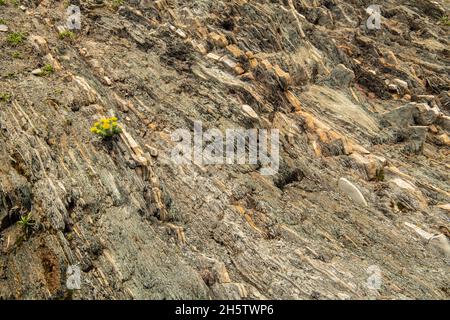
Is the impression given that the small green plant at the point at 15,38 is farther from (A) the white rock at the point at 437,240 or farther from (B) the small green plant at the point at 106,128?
(A) the white rock at the point at 437,240

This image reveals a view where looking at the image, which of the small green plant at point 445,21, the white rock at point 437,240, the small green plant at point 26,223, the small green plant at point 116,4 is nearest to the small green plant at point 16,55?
the small green plant at point 116,4

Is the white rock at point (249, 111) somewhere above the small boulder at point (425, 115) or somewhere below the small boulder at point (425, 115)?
below

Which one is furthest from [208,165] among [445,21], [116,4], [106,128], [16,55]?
[445,21]

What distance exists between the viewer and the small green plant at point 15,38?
1830 cm

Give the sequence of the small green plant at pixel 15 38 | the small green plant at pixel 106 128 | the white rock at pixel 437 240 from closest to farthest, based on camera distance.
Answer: the small green plant at pixel 106 128 < the white rock at pixel 437 240 < the small green plant at pixel 15 38

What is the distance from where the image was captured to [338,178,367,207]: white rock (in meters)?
16.9

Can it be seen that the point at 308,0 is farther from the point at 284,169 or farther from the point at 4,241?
the point at 4,241

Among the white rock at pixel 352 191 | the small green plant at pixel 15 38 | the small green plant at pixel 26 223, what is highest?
the small green plant at pixel 15 38

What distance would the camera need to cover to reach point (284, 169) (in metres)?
17.1

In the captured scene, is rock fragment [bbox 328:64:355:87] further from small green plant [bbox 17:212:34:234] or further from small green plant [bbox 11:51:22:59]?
small green plant [bbox 17:212:34:234]

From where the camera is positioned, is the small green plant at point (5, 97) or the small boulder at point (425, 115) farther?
the small boulder at point (425, 115)

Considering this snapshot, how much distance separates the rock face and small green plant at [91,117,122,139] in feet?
1.14

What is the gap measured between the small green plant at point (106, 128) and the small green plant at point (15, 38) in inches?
312

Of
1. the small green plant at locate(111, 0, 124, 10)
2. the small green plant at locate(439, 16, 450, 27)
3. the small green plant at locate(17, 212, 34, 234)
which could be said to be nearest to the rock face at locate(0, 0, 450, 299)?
the small green plant at locate(17, 212, 34, 234)
